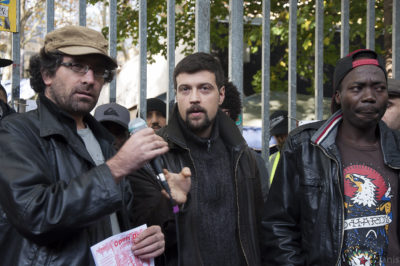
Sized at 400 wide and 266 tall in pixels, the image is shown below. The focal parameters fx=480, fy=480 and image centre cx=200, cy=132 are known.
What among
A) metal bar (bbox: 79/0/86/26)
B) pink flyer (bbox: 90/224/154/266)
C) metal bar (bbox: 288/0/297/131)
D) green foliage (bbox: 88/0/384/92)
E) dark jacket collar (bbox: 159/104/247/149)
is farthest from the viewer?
green foliage (bbox: 88/0/384/92)

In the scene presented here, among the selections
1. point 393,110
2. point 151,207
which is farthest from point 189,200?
point 393,110

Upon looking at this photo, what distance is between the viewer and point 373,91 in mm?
2625

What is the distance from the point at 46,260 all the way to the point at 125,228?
0.48 m

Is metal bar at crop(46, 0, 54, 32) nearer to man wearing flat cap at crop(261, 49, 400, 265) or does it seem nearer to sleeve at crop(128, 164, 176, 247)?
sleeve at crop(128, 164, 176, 247)

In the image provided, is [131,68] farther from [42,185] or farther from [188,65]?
[42,185]

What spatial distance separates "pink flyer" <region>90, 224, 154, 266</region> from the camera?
6.27 ft

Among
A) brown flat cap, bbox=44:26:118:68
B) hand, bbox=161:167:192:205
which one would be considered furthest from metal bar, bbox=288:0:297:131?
brown flat cap, bbox=44:26:118:68

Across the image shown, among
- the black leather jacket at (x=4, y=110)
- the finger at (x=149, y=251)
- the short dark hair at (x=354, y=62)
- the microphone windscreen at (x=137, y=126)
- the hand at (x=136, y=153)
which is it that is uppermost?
the short dark hair at (x=354, y=62)

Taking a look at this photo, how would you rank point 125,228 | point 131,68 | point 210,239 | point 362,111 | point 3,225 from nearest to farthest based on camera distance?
point 3,225
point 125,228
point 362,111
point 210,239
point 131,68

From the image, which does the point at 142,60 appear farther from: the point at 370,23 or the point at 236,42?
the point at 370,23

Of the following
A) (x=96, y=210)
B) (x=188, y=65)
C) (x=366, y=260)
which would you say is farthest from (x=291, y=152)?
(x=96, y=210)

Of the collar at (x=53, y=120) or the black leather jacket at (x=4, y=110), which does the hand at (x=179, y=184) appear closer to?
the collar at (x=53, y=120)

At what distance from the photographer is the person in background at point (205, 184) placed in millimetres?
2604

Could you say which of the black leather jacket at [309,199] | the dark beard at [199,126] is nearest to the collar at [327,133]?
the black leather jacket at [309,199]
